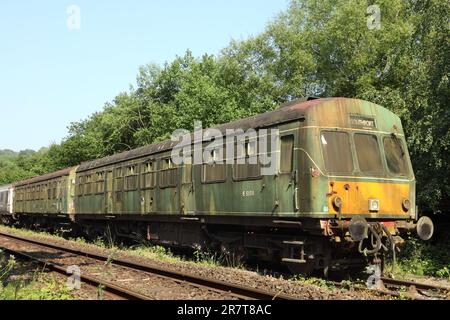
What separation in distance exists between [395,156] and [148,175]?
8122 mm

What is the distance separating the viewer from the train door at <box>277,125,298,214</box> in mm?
10047

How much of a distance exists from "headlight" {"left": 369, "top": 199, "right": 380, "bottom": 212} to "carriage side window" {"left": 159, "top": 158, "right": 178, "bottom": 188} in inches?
241

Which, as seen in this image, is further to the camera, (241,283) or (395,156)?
(395,156)

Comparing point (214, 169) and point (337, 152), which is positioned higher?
point (337, 152)

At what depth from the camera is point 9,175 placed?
290 feet

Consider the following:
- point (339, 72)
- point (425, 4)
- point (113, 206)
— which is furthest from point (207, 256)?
point (339, 72)

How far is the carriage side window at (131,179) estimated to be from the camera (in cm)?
1736

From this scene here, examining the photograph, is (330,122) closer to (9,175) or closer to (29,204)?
(29,204)

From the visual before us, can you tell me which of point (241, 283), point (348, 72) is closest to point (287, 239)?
point (241, 283)

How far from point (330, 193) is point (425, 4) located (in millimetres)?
7139

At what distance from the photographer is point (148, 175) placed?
16312 millimetres

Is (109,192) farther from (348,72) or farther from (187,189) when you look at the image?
(348,72)

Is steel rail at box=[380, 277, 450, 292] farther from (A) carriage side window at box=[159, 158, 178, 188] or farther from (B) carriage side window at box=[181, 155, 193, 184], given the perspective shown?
(A) carriage side window at box=[159, 158, 178, 188]

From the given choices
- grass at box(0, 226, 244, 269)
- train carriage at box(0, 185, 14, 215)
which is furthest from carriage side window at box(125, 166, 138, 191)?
train carriage at box(0, 185, 14, 215)
